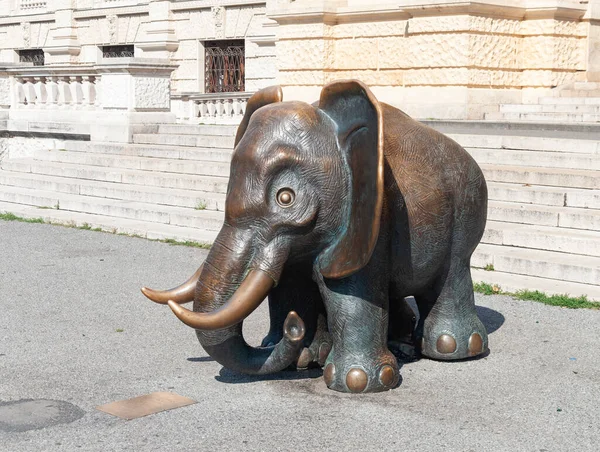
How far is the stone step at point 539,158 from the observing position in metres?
10.00

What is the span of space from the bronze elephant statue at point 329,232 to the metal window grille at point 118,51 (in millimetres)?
21831

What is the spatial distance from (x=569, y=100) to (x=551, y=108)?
40 cm

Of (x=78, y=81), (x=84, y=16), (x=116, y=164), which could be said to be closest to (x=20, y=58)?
(x=84, y=16)

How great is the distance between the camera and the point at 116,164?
45.0ft

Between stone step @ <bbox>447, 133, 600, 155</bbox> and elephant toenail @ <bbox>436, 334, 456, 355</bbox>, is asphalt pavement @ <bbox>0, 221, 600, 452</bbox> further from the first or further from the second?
stone step @ <bbox>447, 133, 600, 155</bbox>

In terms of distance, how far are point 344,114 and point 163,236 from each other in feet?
19.0

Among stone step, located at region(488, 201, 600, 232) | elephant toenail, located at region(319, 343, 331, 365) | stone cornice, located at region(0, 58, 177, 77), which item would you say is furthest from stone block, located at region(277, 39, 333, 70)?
elephant toenail, located at region(319, 343, 331, 365)

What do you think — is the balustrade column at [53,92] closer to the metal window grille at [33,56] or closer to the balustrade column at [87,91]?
the balustrade column at [87,91]

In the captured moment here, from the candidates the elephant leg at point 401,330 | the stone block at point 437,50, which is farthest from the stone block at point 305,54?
the elephant leg at point 401,330

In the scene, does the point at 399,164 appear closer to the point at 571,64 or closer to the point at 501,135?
the point at 501,135

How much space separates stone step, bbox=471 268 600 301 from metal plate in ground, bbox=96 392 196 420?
3.41 meters

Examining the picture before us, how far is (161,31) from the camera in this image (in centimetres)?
2478

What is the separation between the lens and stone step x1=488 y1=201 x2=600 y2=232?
28.0 feet

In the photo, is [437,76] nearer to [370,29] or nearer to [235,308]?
[370,29]
